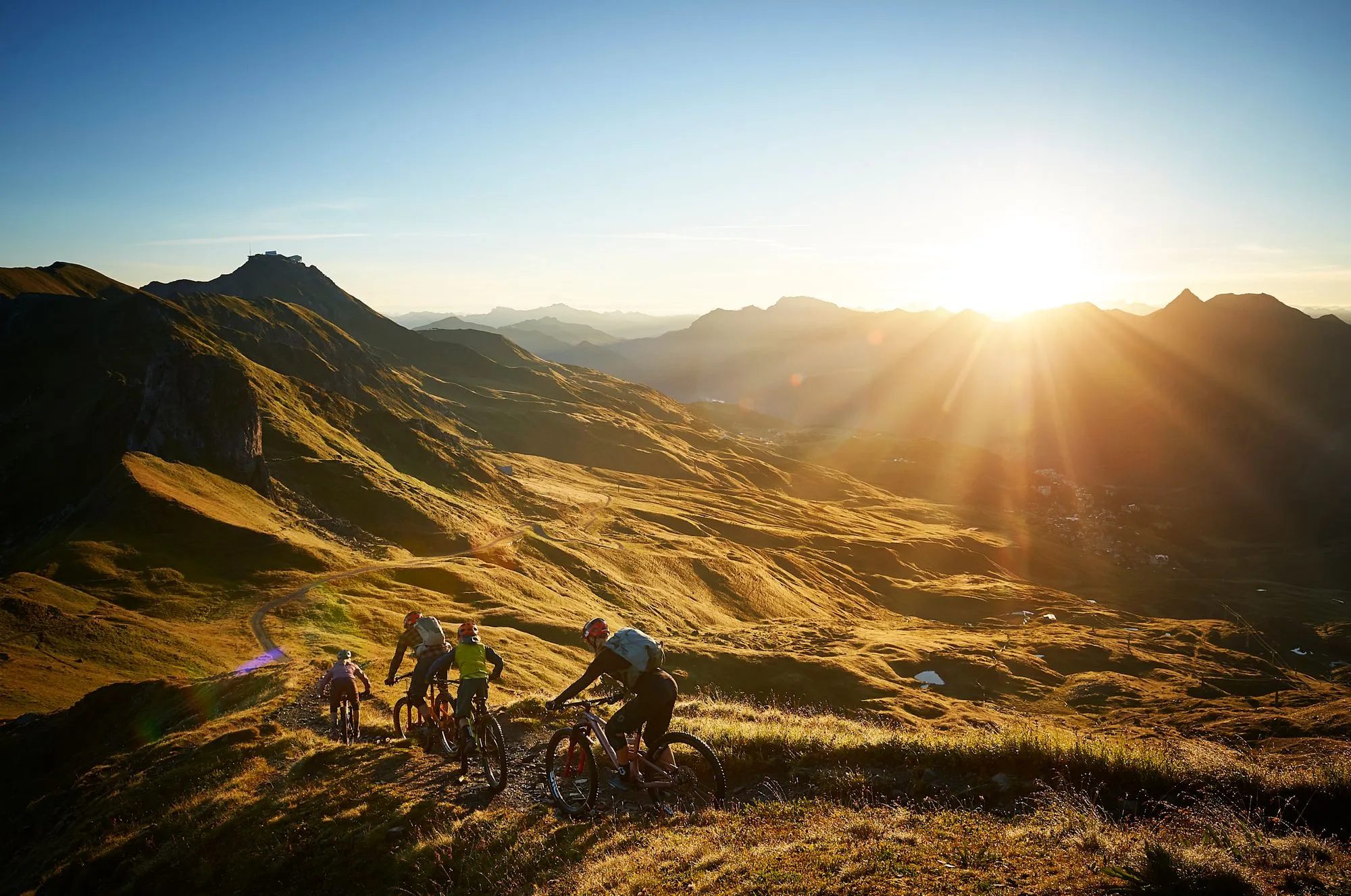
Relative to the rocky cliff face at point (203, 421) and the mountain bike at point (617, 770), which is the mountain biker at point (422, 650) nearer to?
the mountain bike at point (617, 770)

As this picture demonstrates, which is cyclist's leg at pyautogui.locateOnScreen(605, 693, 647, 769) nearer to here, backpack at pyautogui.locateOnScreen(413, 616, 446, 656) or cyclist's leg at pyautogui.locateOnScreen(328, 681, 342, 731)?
backpack at pyautogui.locateOnScreen(413, 616, 446, 656)

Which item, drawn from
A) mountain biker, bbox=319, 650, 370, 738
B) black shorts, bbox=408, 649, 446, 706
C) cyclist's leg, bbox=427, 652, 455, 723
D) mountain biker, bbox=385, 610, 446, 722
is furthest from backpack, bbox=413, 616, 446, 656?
mountain biker, bbox=319, 650, 370, 738

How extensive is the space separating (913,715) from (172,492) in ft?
252

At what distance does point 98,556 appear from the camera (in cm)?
6016

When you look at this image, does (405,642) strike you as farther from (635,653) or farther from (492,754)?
(635,653)

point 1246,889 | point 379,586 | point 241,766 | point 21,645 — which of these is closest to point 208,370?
point 379,586

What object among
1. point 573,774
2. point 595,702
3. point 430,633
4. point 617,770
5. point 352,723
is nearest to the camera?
point 617,770

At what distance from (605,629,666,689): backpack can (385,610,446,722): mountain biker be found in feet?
26.0

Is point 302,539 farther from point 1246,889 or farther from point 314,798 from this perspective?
point 1246,889

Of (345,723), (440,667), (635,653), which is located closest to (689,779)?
(635,653)

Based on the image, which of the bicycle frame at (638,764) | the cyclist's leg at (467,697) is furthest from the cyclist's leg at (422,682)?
the bicycle frame at (638,764)

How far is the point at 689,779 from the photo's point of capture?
580 inches

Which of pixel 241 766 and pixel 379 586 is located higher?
pixel 241 766

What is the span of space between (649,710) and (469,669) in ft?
19.6
